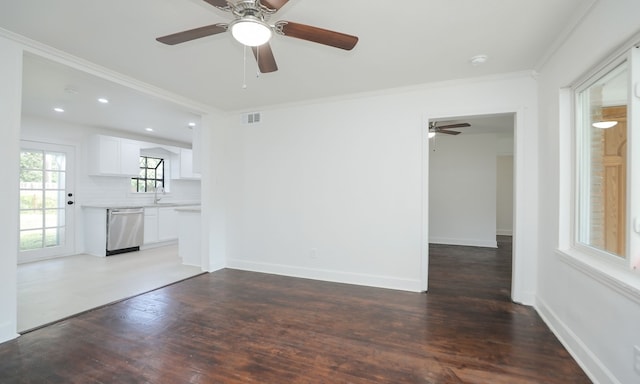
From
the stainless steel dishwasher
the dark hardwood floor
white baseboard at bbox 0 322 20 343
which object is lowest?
the dark hardwood floor

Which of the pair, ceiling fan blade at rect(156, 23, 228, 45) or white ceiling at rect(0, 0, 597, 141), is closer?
ceiling fan blade at rect(156, 23, 228, 45)

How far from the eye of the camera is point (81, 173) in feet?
17.8

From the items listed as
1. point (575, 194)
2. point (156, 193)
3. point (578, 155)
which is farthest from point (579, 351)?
point (156, 193)

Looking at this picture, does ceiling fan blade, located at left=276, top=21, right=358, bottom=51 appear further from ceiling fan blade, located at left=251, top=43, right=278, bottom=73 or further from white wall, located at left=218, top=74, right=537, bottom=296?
white wall, located at left=218, top=74, right=537, bottom=296

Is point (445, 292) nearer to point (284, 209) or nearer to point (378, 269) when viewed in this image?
point (378, 269)

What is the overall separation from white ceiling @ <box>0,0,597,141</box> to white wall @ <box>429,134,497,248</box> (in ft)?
11.9

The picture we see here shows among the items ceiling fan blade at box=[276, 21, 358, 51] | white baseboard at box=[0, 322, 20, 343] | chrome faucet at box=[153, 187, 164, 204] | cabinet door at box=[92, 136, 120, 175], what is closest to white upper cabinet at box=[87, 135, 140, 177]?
cabinet door at box=[92, 136, 120, 175]

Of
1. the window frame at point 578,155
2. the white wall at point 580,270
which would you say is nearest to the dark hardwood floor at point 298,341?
the white wall at point 580,270

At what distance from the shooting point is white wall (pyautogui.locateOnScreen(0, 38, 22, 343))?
7.36ft

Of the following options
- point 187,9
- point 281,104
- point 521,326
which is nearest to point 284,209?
point 281,104

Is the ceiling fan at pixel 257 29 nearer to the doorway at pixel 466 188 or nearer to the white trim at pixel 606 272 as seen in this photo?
the white trim at pixel 606 272

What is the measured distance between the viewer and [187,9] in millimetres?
1985

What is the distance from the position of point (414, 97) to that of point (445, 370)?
2855mm

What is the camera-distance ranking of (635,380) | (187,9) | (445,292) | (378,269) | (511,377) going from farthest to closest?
(378,269)
(445,292)
(187,9)
(511,377)
(635,380)
